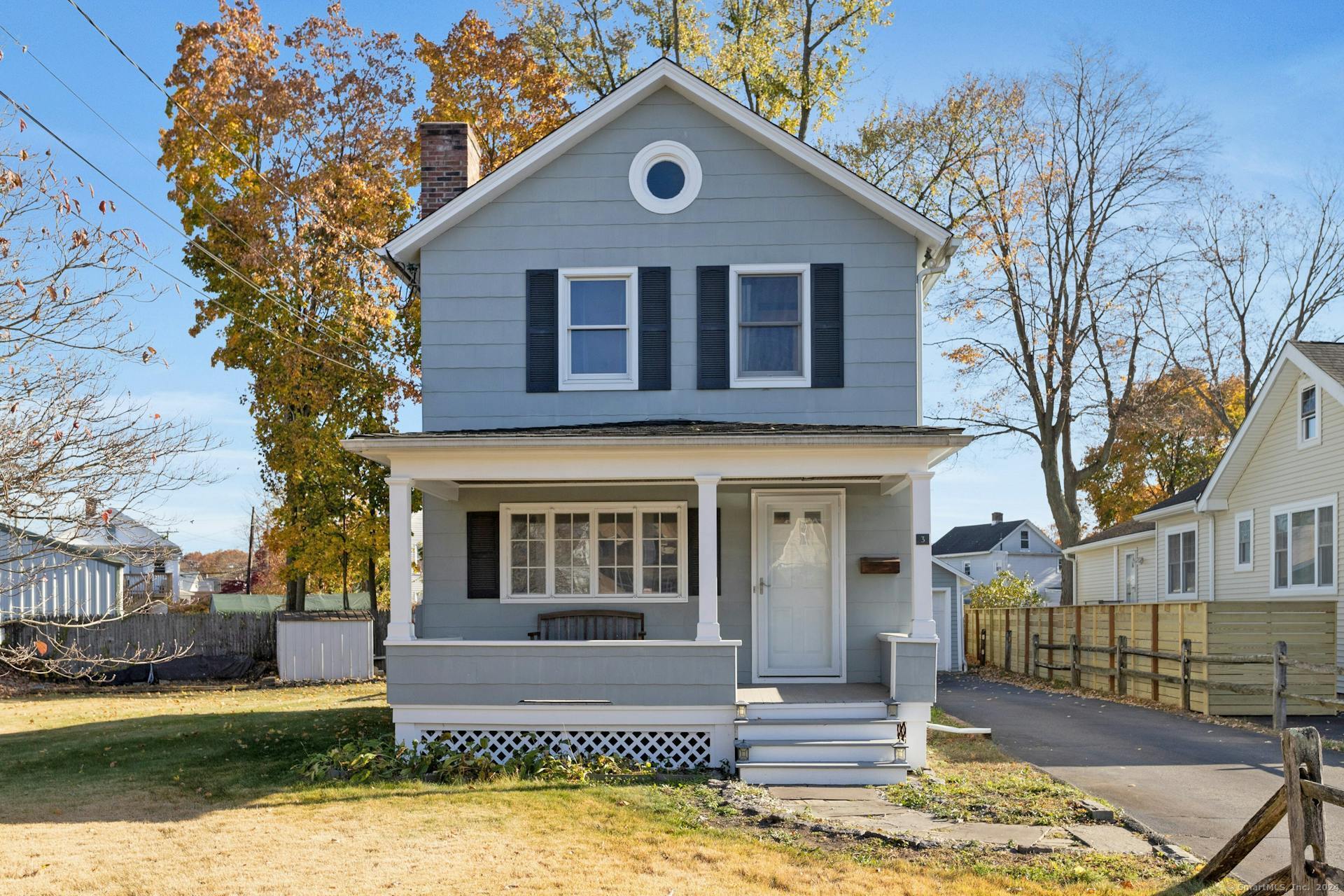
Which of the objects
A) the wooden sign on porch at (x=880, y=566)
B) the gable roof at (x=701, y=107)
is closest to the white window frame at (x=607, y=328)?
the gable roof at (x=701, y=107)

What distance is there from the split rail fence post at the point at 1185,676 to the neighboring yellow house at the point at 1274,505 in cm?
206

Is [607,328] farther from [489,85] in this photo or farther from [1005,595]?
[1005,595]

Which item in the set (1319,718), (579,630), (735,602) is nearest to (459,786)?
(579,630)

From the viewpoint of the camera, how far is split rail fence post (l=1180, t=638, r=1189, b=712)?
17172 millimetres

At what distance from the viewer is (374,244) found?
24.4m

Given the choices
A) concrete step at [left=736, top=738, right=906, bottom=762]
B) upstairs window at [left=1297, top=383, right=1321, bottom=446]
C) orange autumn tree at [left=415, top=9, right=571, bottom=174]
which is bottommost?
concrete step at [left=736, top=738, right=906, bottom=762]

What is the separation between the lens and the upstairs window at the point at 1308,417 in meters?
18.7

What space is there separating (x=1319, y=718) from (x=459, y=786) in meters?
12.3

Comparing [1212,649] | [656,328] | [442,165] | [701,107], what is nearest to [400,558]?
[656,328]

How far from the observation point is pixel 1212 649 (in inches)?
657

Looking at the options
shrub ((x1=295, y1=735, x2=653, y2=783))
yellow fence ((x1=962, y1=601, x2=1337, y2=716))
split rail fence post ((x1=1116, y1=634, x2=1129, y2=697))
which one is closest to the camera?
shrub ((x1=295, y1=735, x2=653, y2=783))

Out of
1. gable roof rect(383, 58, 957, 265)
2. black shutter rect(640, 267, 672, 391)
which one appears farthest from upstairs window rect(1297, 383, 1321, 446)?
black shutter rect(640, 267, 672, 391)

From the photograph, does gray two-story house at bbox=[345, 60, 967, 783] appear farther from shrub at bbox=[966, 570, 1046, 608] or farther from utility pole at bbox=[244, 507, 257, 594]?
utility pole at bbox=[244, 507, 257, 594]

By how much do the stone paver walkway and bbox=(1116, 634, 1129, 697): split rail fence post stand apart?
1133 centimetres
